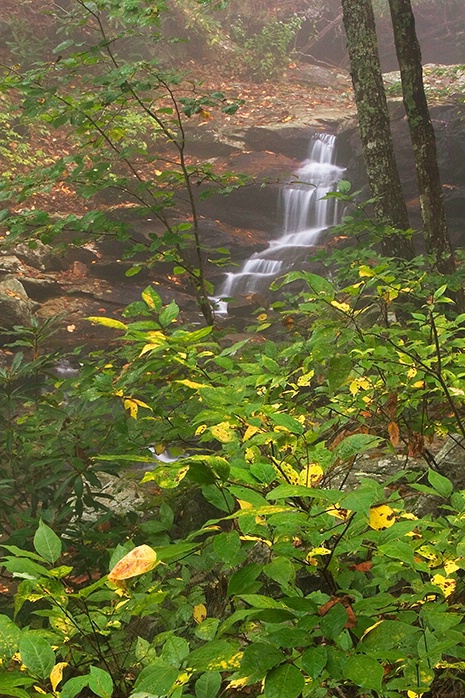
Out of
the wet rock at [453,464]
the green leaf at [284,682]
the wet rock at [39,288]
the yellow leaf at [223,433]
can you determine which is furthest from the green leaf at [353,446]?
the wet rock at [39,288]

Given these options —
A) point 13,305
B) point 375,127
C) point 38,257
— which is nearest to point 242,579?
point 375,127

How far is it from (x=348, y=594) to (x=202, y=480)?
0.40 meters

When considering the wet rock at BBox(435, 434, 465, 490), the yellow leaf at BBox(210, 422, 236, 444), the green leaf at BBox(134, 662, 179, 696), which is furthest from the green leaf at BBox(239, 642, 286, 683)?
the wet rock at BBox(435, 434, 465, 490)

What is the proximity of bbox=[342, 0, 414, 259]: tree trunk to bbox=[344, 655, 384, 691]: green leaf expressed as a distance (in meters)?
4.64

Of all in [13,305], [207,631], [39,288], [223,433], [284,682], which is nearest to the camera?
[284,682]

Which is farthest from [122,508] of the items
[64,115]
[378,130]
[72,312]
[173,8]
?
[173,8]

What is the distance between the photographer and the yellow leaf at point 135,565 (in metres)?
0.85

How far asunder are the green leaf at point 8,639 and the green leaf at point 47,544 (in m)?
0.12

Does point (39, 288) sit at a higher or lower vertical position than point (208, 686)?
lower

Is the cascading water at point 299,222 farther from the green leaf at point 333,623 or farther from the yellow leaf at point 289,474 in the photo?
the green leaf at point 333,623

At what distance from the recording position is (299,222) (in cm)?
1209

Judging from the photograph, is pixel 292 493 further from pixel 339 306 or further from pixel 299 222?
pixel 299 222

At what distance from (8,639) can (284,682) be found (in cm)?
47

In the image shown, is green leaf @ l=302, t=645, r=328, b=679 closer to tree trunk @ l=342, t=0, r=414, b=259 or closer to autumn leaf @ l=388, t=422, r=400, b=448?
autumn leaf @ l=388, t=422, r=400, b=448
